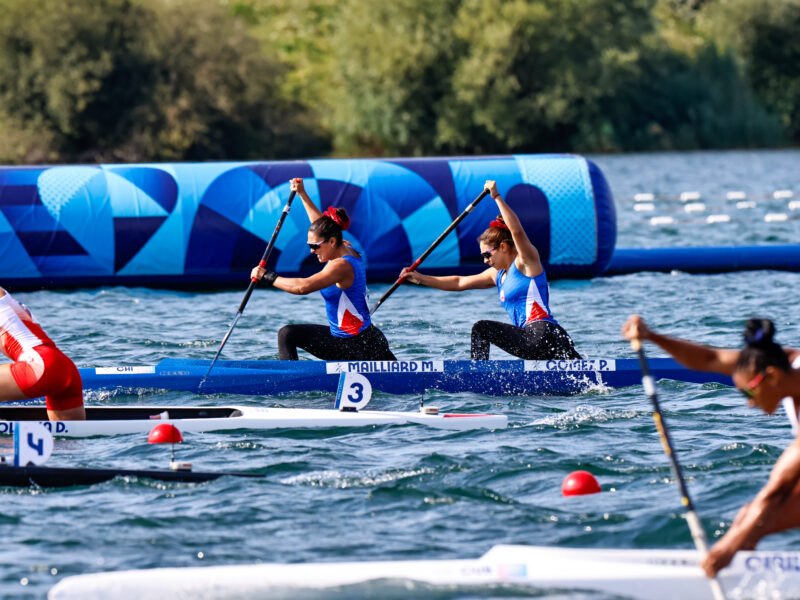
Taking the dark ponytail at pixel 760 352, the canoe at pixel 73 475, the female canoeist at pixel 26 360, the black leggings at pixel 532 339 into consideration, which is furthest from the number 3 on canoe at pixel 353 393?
the dark ponytail at pixel 760 352

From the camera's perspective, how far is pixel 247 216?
1509cm

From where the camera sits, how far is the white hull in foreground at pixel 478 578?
5.24 meters

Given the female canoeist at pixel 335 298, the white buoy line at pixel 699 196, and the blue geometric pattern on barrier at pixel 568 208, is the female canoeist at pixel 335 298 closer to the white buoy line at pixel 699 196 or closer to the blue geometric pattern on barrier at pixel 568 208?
the blue geometric pattern on barrier at pixel 568 208

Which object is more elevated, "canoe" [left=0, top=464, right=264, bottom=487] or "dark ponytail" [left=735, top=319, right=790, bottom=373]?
"dark ponytail" [left=735, top=319, right=790, bottom=373]

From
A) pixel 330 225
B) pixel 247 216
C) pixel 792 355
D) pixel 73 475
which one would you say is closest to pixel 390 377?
pixel 330 225

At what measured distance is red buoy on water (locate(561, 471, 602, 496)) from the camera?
22.1ft

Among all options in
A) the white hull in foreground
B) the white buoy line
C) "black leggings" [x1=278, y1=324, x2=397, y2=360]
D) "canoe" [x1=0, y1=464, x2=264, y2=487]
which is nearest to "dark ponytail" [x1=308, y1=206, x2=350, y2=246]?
"black leggings" [x1=278, y1=324, x2=397, y2=360]

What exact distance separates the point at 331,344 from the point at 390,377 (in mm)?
619

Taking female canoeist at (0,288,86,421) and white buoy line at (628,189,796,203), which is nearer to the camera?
female canoeist at (0,288,86,421)

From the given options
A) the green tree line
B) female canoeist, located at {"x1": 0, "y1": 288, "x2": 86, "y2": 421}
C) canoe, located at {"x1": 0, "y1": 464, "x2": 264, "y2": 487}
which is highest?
the green tree line

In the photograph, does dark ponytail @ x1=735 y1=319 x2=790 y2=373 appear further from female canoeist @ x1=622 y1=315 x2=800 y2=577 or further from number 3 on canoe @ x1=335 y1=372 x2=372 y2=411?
number 3 on canoe @ x1=335 y1=372 x2=372 y2=411

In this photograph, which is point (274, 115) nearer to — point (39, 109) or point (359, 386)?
point (39, 109)

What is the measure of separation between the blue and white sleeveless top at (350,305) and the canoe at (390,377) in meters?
0.37

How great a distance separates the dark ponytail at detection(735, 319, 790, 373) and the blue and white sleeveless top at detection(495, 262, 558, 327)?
168 inches
